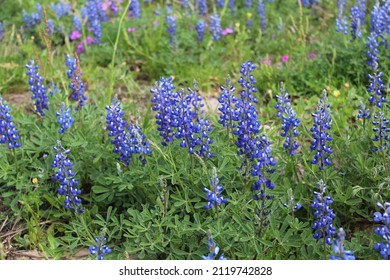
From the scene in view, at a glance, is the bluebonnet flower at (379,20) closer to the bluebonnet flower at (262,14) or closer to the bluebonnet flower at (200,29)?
the bluebonnet flower at (262,14)

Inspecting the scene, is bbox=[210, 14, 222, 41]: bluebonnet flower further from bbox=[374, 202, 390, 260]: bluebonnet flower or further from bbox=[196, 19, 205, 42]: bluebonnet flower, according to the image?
bbox=[374, 202, 390, 260]: bluebonnet flower

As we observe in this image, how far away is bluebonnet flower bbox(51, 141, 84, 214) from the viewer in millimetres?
3479

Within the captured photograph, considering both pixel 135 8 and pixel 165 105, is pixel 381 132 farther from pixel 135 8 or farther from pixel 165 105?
pixel 135 8

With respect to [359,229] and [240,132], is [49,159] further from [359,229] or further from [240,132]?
[359,229]

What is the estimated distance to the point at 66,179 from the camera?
3.52 metres

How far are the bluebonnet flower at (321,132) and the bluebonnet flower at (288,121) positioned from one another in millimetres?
118

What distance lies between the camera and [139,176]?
367 centimetres

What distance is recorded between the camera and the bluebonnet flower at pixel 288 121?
3547 millimetres

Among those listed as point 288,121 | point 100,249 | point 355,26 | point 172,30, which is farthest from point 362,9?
point 100,249

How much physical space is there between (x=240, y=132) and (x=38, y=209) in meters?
1.30

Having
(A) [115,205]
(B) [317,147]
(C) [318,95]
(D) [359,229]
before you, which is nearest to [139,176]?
(A) [115,205]

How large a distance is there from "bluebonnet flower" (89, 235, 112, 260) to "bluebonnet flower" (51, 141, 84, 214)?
317 millimetres

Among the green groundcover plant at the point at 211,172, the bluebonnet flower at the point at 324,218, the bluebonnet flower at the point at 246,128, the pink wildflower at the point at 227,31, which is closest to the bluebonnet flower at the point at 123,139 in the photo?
the green groundcover plant at the point at 211,172

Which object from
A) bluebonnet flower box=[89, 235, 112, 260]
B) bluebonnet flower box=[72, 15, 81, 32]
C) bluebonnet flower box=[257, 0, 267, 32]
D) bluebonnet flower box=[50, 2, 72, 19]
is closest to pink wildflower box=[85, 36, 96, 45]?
bluebonnet flower box=[72, 15, 81, 32]
